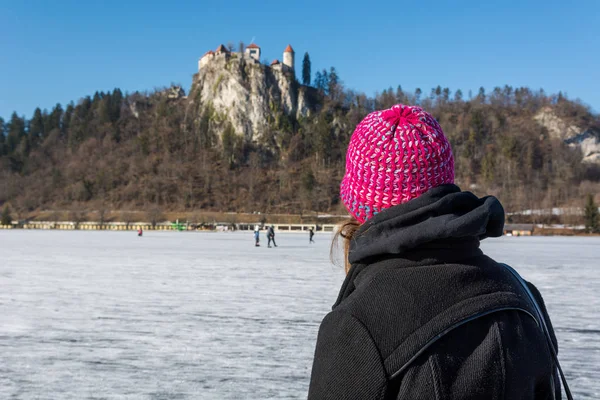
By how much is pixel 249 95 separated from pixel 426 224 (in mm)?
126867

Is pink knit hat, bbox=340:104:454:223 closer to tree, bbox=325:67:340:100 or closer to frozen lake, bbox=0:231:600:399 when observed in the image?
frozen lake, bbox=0:231:600:399

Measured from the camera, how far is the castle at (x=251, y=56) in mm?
129125

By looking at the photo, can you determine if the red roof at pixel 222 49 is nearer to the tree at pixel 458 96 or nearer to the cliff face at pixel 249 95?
Result: the cliff face at pixel 249 95

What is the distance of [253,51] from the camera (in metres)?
134

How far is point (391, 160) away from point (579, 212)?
290 ft

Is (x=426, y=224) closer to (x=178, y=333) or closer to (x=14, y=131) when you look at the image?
(x=178, y=333)

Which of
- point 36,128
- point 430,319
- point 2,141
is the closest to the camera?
point 430,319

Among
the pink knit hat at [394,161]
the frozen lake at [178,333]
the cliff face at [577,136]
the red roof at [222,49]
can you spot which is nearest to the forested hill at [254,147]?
the cliff face at [577,136]

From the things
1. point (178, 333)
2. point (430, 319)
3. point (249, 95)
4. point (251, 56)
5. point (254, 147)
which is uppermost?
point (251, 56)

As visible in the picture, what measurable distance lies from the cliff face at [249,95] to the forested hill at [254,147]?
32 cm

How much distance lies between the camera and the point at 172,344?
19.7 ft

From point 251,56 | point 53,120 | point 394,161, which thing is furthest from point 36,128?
point 394,161

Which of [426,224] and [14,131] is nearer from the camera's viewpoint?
[426,224]

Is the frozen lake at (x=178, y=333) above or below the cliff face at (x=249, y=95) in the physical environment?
below
